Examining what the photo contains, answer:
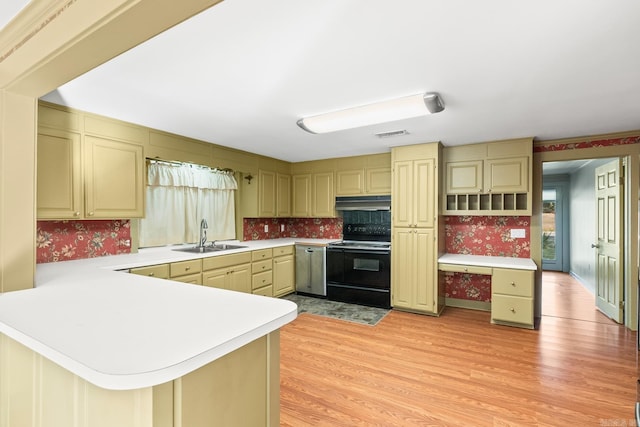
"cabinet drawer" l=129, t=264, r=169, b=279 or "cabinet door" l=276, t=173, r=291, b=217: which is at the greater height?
"cabinet door" l=276, t=173, r=291, b=217

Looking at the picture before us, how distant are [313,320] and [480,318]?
2.10 m

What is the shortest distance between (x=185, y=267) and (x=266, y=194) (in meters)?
1.99

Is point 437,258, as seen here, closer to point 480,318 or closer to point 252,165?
point 480,318

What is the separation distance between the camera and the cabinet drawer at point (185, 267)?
3.07m

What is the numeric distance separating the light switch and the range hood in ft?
5.35

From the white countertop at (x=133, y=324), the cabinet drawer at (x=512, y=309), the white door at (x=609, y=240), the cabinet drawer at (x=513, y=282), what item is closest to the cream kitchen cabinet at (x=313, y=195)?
the cabinet drawer at (x=513, y=282)

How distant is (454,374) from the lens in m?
2.54

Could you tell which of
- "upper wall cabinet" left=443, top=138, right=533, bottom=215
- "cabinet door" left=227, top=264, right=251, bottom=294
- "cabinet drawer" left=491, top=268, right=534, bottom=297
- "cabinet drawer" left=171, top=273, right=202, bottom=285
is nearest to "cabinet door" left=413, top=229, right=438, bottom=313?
"upper wall cabinet" left=443, top=138, right=533, bottom=215

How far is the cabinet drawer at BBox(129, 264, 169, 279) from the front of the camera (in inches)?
109

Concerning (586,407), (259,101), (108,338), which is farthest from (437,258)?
(108,338)

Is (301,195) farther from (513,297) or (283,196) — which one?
(513,297)

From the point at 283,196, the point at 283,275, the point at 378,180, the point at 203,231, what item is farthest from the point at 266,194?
the point at 378,180

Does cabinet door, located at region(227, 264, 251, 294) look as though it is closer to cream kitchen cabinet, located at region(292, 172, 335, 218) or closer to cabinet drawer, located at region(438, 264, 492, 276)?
cream kitchen cabinet, located at region(292, 172, 335, 218)

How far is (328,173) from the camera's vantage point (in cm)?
507
